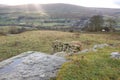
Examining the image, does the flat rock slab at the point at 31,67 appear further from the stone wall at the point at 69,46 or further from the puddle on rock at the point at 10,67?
the stone wall at the point at 69,46

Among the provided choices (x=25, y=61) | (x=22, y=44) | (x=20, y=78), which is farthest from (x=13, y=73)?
(x=22, y=44)

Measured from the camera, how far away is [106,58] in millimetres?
14438

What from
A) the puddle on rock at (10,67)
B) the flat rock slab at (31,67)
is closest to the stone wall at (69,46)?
the flat rock slab at (31,67)

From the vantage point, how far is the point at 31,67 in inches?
483

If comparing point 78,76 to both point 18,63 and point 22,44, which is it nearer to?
point 18,63

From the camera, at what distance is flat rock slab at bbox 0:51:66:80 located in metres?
11.3

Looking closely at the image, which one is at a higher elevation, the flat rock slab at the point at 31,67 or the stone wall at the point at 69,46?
the flat rock slab at the point at 31,67

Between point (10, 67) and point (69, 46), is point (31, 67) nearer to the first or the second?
point (10, 67)

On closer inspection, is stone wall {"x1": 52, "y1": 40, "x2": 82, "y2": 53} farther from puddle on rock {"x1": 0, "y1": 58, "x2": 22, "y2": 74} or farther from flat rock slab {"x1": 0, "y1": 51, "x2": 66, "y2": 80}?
puddle on rock {"x1": 0, "y1": 58, "x2": 22, "y2": 74}

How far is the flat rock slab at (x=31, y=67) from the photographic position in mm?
11328

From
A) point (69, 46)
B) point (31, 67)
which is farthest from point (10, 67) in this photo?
point (69, 46)

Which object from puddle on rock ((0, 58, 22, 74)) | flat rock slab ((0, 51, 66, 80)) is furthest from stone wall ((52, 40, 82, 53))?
puddle on rock ((0, 58, 22, 74))

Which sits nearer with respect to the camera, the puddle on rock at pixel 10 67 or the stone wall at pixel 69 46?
the puddle on rock at pixel 10 67

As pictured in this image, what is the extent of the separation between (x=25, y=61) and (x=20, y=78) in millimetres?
2050
